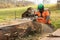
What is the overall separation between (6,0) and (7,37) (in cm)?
362

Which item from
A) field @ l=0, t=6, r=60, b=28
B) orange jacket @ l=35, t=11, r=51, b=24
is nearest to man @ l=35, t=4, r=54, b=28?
→ orange jacket @ l=35, t=11, r=51, b=24

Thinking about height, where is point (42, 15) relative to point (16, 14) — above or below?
above

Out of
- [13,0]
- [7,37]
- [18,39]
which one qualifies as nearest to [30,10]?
[13,0]

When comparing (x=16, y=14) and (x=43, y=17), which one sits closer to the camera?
(x=43, y=17)

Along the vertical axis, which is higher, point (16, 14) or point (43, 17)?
point (43, 17)

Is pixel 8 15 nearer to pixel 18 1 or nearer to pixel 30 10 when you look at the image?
pixel 18 1

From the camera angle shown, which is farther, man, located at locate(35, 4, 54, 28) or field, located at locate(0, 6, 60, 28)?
field, located at locate(0, 6, 60, 28)

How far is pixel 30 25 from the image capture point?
5785mm

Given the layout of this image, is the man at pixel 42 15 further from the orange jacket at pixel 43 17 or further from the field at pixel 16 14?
the field at pixel 16 14

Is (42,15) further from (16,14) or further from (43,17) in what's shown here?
(16,14)

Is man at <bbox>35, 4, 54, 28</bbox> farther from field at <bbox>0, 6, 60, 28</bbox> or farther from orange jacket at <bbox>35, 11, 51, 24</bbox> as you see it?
field at <bbox>0, 6, 60, 28</bbox>

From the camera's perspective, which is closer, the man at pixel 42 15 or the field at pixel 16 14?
the man at pixel 42 15

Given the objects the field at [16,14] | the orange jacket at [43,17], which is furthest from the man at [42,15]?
the field at [16,14]

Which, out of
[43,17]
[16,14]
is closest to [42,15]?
[43,17]
